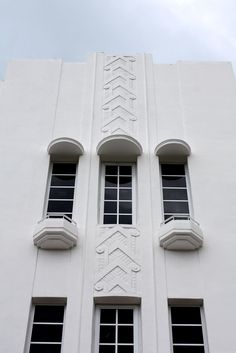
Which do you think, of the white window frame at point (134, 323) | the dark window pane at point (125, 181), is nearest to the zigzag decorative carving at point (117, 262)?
the white window frame at point (134, 323)

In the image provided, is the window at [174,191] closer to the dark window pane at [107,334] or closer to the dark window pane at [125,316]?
the dark window pane at [125,316]

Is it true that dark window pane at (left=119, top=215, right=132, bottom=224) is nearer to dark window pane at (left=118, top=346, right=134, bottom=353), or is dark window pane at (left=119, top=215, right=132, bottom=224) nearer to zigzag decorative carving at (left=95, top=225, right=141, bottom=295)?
zigzag decorative carving at (left=95, top=225, right=141, bottom=295)

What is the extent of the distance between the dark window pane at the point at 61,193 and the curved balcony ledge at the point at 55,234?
1229mm

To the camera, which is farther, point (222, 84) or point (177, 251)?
point (222, 84)

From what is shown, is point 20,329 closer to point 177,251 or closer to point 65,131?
point 177,251

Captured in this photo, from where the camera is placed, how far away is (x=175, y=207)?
1088 centimetres

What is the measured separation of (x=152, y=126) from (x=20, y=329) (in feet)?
20.9

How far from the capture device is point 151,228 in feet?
33.3

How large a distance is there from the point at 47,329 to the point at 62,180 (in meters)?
3.82

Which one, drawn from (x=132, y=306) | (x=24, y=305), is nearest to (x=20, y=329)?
(x=24, y=305)

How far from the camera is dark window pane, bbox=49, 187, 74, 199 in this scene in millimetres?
11062

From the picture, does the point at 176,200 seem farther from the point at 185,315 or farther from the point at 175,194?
the point at 185,315

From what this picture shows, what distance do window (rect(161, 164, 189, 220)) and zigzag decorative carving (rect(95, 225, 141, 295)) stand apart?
117 centimetres

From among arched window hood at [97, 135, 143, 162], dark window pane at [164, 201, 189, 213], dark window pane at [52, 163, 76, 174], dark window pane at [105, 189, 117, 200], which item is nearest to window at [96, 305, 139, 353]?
dark window pane at [164, 201, 189, 213]
